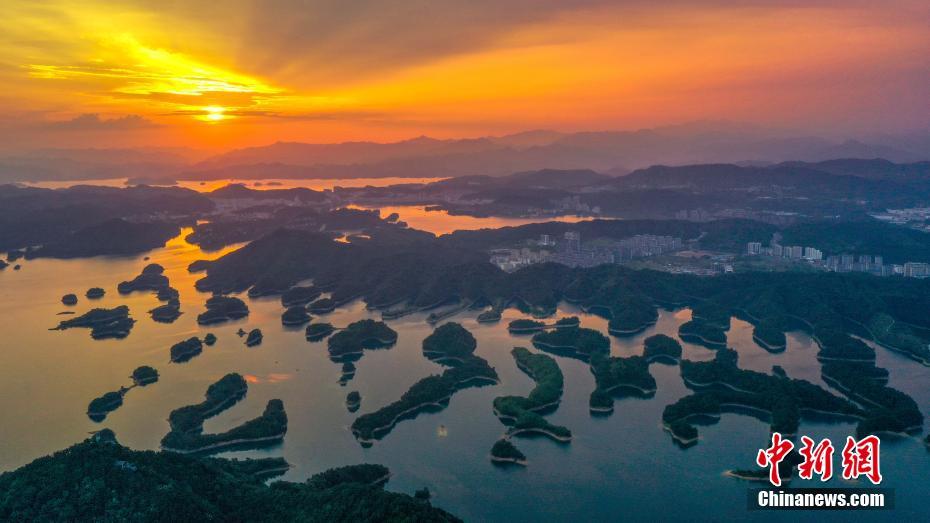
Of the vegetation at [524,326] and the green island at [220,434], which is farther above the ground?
the green island at [220,434]

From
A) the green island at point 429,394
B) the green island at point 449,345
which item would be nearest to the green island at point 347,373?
the green island at point 429,394

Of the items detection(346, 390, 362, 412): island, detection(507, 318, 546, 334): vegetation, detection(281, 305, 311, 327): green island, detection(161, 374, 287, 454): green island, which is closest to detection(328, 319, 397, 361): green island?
detection(281, 305, 311, 327): green island

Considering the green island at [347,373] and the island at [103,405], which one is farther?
the green island at [347,373]

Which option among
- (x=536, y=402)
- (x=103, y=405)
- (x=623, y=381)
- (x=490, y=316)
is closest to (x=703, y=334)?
(x=623, y=381)

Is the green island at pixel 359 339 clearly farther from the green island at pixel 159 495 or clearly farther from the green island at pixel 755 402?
the green island at pixel 159 495

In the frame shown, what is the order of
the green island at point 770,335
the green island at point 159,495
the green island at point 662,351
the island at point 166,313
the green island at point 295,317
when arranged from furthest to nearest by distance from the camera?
1. the island at point 166,313
2. the green island at point 295,317
3. the green island at point 770,335
4. the green island at point 662,351
5. the green island at point 159,495

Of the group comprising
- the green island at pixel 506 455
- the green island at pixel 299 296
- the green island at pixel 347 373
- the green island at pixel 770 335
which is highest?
the green island at pixel 299 296

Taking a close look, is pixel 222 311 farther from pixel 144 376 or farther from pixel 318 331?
pixel 144 376

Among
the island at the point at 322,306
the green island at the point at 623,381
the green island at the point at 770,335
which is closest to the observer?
the green island at the point at 623,381
